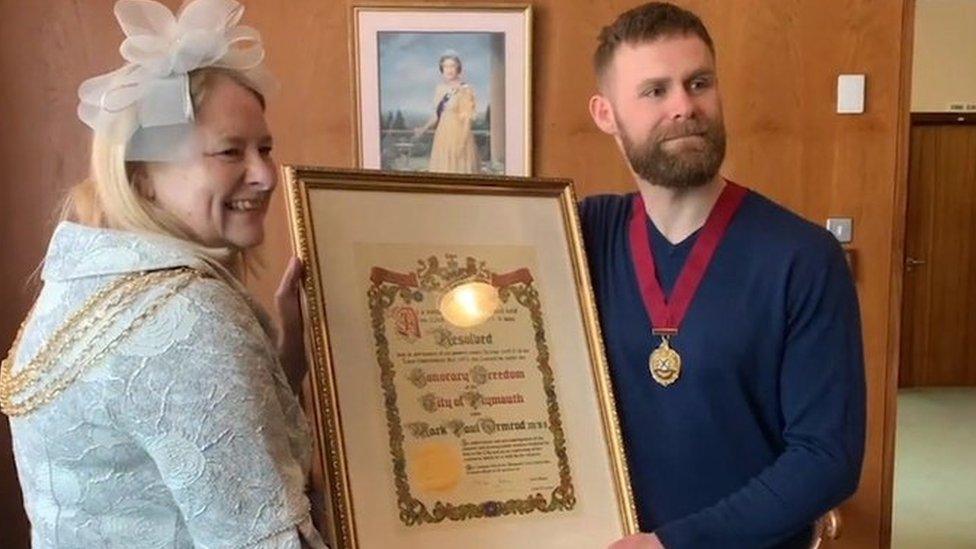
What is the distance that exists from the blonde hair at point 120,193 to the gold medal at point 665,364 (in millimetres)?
663

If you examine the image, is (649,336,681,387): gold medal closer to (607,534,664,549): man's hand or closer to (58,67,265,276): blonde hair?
(607,534,664,549): man's hand

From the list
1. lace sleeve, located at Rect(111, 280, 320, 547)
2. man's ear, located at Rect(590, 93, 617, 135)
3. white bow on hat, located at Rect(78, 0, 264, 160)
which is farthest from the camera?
man's ear, located at Rect(590, 93, 617, 135)

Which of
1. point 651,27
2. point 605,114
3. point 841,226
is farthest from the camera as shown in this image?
point 841,226

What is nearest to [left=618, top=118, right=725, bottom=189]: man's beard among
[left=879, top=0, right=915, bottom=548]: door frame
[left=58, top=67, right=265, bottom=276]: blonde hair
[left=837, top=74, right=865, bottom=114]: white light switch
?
[left=58, top=67, right=265, bottom=276]: blonde hair

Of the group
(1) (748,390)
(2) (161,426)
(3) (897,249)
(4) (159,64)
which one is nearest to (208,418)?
(2) (161,426)

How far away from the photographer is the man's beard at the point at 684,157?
1456mm

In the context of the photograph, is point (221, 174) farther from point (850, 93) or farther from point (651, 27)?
point (850, 93)

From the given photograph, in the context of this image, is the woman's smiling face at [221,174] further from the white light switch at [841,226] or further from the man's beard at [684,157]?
the white light switch at [841,226]

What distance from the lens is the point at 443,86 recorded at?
2.93 metres

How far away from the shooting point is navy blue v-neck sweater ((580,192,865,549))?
1.36 meters

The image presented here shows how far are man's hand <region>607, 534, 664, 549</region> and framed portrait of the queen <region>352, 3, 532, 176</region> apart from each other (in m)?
1.66

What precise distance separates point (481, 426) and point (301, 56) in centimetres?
184

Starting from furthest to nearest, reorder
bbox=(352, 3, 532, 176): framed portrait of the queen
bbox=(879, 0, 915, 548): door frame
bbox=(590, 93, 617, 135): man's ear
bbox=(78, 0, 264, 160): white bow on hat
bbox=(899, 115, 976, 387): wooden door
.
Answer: bbox=(899, 115, 976, 387): wooden door → bbox=(879, 0, 915, 548): door frame → bbox=(352, 3, 532, 176): framed portrait of the queen → bbox=(590, 93, 617, 135): man's ear → bbox=(78, 0, 264, 160): white bow on hat

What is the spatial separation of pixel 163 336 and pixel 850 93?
2521mm
